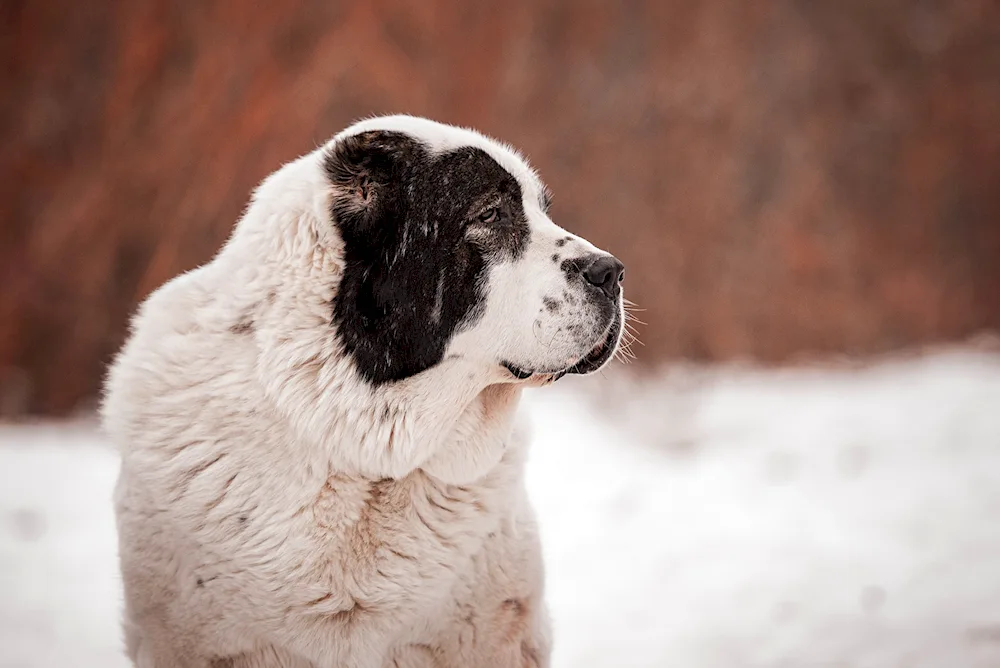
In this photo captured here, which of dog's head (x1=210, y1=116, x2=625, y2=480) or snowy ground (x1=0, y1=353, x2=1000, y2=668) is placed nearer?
dog's head (x1=210, y1=116, x2=625, y2=480)

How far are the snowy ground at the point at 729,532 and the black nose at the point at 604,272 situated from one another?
1911 mm

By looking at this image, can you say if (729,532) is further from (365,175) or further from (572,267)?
(365,175)

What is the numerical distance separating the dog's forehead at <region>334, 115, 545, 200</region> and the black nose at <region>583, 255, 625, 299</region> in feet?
1.12

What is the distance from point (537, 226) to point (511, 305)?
0.28m

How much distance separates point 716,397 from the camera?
7809 mm

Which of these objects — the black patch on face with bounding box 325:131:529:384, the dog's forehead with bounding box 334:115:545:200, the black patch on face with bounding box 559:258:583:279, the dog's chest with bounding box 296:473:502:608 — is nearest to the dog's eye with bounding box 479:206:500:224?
the black patch on face with bounding box 325:131:529:384

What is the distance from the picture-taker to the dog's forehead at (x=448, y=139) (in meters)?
2.59

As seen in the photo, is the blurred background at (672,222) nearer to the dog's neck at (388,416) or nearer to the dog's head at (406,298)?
the dog's neck at (388,416)

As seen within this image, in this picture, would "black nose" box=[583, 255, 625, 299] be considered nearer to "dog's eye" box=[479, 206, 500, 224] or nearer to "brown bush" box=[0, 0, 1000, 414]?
→ "dog's eye" box=[479, 206, 500, 224]

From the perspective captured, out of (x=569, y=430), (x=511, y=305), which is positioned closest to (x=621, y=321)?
(x=511, y=305)

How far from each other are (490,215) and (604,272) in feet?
1.24

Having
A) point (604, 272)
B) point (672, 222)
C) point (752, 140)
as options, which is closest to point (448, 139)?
point (604, 272)

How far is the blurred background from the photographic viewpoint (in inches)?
180

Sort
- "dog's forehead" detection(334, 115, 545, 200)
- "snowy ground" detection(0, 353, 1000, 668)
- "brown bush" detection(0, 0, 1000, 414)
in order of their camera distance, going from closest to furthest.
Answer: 1. "dog's forehead" detection(334, 115, 545, 200)
2. "snowy ground" detection(0, 353, 1000, 668)
3. "brown bush" detection(0, 0, 1000, 414)
